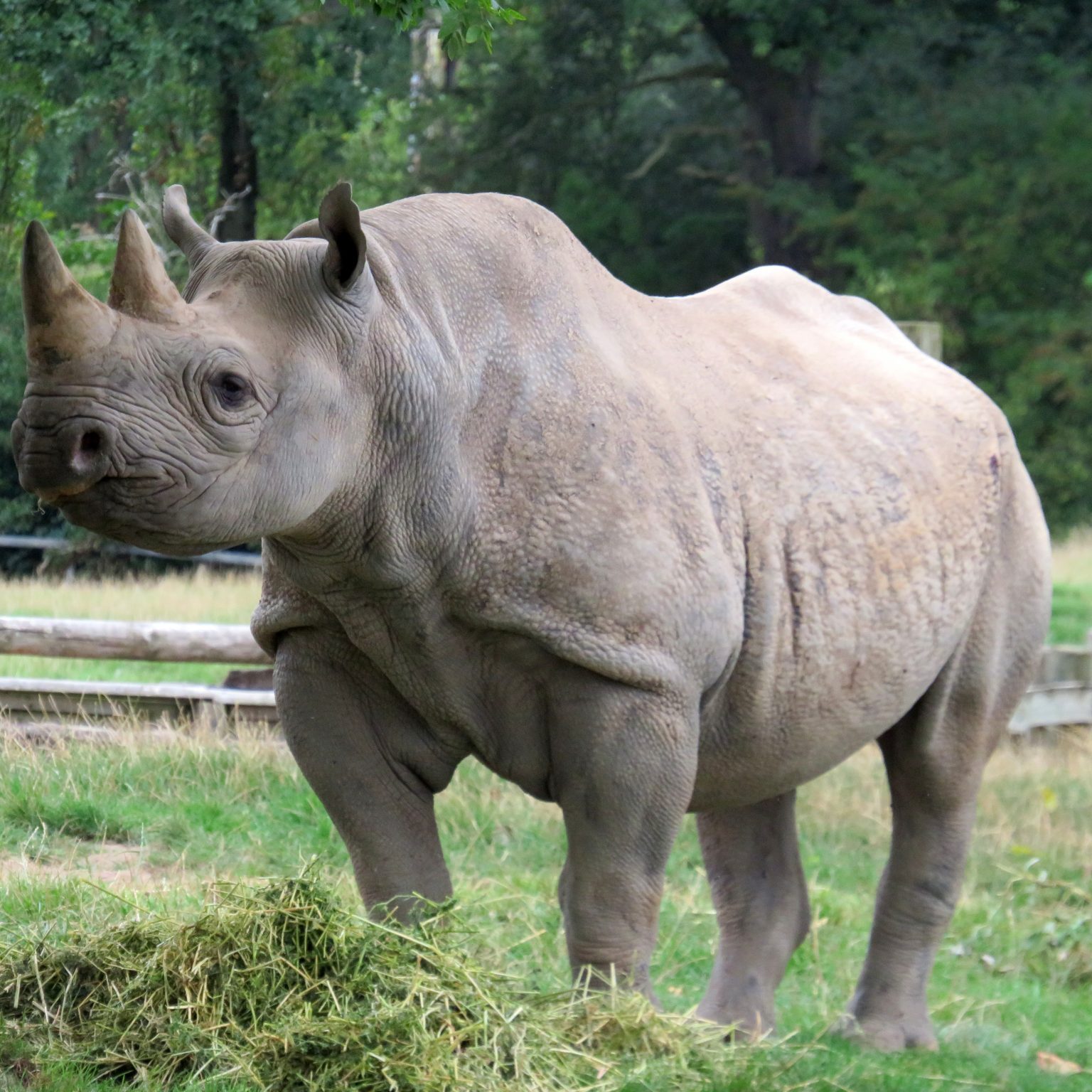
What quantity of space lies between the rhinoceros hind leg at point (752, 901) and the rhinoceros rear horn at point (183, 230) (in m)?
2.97

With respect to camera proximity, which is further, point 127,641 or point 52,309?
point 127,641

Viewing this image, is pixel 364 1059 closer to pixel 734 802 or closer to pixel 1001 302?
pixel 734 802

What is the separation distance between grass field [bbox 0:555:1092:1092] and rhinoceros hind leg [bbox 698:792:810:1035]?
0.71ft

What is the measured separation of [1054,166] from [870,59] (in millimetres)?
4497

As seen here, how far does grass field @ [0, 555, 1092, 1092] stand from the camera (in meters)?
4.28

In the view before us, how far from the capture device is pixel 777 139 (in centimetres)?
2173

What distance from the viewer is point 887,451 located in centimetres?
509

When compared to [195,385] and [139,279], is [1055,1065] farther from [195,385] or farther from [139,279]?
[139,279]

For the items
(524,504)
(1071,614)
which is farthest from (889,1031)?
(1071,614)

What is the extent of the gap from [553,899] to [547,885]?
19 centimetres

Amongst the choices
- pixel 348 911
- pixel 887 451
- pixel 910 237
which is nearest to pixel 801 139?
pixel 910 237

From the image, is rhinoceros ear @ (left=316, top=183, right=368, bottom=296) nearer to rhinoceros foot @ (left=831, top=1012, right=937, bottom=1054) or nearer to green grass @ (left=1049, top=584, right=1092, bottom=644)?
rhinoceros foot @ (left=831, top=1012, right=937, bottom=1054)

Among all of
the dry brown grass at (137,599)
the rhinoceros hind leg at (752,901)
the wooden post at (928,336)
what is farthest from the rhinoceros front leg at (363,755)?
the wooden post at (928,336)

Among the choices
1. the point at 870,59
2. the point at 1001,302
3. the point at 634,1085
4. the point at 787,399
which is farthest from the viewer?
the point at 870,59
